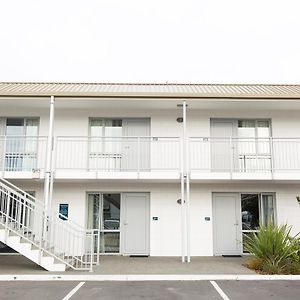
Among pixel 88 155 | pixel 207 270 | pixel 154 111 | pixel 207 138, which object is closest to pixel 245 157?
pixel 207 138

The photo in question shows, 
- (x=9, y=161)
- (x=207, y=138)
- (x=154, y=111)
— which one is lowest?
(x=9, y=161)

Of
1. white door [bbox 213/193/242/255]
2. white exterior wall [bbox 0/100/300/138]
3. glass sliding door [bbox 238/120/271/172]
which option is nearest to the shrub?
white door [bbox 213/193/242/255]

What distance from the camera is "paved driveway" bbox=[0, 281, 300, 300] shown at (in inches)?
284

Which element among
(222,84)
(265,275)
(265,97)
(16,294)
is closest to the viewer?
(16,294)

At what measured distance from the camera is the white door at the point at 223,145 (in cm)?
1291

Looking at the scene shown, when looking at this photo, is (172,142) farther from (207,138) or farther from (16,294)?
(16,294)

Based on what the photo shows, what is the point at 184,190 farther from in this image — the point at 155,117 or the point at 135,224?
the point at 155,117

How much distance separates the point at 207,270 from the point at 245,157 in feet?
16.8

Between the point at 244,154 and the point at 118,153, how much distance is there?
16.0 feet

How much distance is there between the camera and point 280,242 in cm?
961

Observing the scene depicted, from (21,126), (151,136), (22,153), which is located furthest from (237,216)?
(21,126)

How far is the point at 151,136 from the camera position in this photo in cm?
1273

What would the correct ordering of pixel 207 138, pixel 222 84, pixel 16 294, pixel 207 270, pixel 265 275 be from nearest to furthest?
1. pixel 16 294
2. pixel 265 275
3. pixel 207 270
4. pixel 207 138
5. pixel 222 84

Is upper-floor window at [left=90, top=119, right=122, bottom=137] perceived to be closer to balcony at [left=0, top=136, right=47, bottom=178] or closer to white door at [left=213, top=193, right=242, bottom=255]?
balcony at [left=0, top=136, right=47, bottom=178]
